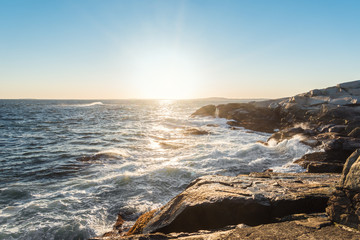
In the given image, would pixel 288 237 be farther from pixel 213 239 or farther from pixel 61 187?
pixel 61 187

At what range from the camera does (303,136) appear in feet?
54.5

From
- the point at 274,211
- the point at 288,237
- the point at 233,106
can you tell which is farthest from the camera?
the point at 233,106

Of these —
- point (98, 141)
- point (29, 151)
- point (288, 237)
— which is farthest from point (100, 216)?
point (98, 141)

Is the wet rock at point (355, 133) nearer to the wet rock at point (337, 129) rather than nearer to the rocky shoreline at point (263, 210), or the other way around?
the wet rock at point (337, 129)

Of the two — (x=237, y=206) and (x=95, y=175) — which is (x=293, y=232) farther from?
(x=95, y=175)

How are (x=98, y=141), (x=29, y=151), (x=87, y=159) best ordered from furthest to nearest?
(x=98, y=141) < (x=29, y=151) < (x=87, y=159)

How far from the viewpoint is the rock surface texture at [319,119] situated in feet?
41.3

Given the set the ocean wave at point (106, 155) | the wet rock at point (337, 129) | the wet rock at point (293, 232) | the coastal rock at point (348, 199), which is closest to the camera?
the wet rock at point (293, 232)

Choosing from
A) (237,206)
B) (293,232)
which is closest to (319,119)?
(237,206)

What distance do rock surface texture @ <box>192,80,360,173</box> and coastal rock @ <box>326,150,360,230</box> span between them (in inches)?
251

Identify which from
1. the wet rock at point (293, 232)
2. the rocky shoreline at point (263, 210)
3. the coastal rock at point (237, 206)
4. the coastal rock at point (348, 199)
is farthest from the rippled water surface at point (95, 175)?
the coastal rock at point (348, 199)

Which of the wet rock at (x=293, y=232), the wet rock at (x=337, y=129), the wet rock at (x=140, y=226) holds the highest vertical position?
the wet rock at (x=293, y=232)

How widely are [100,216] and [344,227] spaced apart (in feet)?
22.7

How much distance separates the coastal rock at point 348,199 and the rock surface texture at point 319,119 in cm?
638
